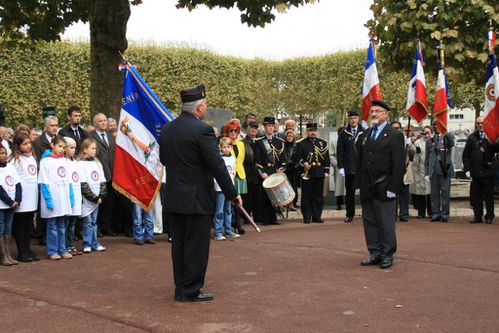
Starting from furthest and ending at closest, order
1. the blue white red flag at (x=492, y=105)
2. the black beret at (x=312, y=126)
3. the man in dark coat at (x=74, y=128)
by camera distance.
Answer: the black beret at (x=312, y=126)
the blue white red flag at (x=492, y=105)
the man in dark coat at (x=74, y=128)

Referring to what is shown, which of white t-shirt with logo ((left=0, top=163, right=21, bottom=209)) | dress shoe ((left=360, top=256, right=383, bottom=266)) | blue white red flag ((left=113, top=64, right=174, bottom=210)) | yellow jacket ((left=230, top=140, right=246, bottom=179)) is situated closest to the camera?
dress shoe ((left=360, top=256, right=383, bottom=266))

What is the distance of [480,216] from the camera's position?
13344 millimetres

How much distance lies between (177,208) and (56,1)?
11.2m

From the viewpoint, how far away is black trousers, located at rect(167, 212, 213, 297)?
672cm

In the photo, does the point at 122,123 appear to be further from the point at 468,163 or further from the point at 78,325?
the point at 468,163

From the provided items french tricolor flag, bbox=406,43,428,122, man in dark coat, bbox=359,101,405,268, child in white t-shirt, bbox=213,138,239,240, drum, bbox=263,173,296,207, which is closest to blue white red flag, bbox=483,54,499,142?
french tricolor flag, bbox=406,43,428,122

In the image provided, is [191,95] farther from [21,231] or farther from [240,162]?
[240,162]

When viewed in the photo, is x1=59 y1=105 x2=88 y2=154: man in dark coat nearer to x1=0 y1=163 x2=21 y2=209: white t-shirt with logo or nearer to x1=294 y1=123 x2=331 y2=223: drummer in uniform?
x1=0 y1=163 x2=21 y2=209: white t-shirt with logo

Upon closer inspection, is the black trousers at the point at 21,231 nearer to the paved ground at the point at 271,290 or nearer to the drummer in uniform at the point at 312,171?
the paved ground at the point at 271,290

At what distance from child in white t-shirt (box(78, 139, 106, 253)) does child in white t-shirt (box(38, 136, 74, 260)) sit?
380 millimetres

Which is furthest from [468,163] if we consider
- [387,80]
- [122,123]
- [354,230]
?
[387,80]

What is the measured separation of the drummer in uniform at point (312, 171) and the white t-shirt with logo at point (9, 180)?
6.41 metres

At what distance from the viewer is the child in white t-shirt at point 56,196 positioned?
9211mm

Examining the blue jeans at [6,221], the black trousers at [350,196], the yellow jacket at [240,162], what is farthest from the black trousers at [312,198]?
the blue jeans at [6,221]
